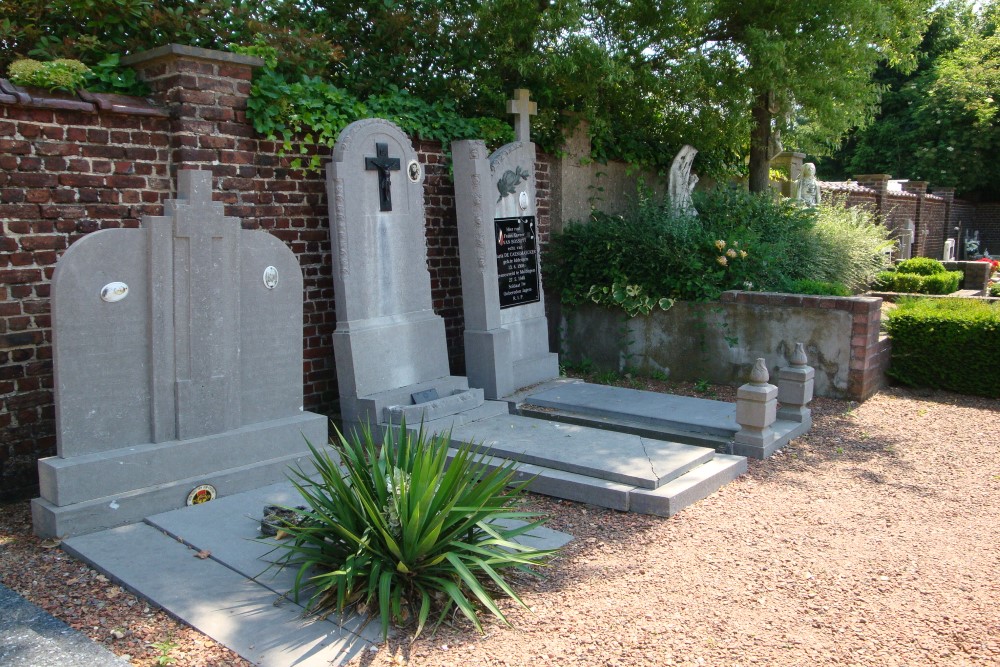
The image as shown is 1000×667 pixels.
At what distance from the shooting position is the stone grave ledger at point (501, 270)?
24.1ft

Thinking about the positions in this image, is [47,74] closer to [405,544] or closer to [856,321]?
[405,544]

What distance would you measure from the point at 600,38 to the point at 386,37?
2.48m

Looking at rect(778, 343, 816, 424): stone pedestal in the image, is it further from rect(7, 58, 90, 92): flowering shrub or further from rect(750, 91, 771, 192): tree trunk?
rect(7, 58, 90, 92): flowering shrub

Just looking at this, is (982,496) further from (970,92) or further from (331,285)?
(970,92)

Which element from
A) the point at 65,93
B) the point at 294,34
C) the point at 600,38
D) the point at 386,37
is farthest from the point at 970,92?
the point at 65,93

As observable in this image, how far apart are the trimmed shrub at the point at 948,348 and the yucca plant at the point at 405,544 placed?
20.9 ft

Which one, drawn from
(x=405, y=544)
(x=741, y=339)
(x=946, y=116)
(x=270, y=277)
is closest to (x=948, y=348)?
(x=741, y=339)

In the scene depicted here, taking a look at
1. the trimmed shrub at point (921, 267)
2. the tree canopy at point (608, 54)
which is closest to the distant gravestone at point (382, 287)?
the tree canopy at point (608, 54)

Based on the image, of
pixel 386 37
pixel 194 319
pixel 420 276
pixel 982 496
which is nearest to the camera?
pixel 194 319

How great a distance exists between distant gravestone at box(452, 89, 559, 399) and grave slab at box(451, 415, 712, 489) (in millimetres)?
1073

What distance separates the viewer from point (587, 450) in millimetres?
5770

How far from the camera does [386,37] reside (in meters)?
8.96

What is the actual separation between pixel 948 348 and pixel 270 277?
695 cm

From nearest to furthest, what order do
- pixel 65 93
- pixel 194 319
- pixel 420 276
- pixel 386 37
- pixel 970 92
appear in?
pixel 194 319 < pixel 65 93 < pixel 420 276 < pixel 386 37 < pixel 970 92
